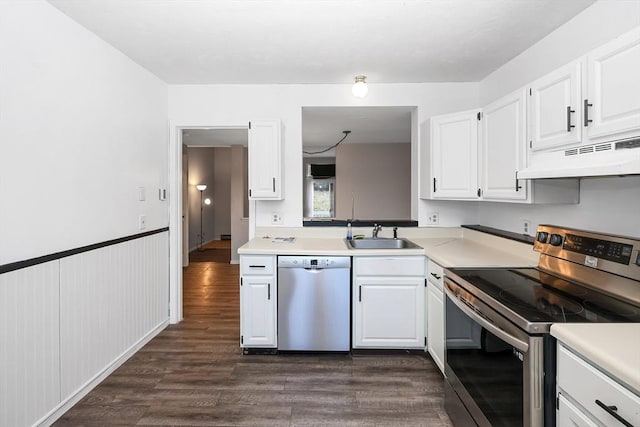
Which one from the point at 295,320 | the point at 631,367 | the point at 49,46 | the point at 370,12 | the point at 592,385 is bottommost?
the point at 295,320

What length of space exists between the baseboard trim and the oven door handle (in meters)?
2.33

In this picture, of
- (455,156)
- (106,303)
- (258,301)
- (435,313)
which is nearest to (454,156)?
(455,156)

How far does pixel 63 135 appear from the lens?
211cm

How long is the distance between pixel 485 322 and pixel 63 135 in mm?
2473

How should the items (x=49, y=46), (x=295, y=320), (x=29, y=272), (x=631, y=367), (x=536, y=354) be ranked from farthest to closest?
(x=295, y=320), (x=49, y=46), (x=29, y=272), (x=536, y=354), (x=631, y=367)

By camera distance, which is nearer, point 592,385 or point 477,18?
point 592,385

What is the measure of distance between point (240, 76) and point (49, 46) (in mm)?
1495

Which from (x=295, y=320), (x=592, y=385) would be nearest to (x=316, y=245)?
(x=295, y=320)

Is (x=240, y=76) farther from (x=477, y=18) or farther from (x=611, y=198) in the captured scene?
(x=611, y=198)

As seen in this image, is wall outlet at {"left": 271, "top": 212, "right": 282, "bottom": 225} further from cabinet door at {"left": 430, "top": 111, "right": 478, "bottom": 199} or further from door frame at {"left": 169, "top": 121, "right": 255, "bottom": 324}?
cabinet door at {"left": 430, "top": 111, "right": 478, "bottom": 199}

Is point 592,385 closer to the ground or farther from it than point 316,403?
farther from it

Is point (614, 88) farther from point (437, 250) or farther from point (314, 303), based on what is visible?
point (314, 303)

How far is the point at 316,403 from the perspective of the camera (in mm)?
2229

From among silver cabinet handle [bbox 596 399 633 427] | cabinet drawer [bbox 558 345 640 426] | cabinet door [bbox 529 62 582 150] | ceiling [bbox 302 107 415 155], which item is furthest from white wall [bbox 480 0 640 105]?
silver cabinet handle [bbox 596 399 633 427]
